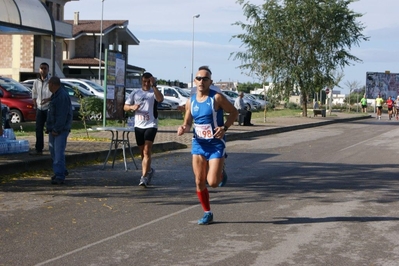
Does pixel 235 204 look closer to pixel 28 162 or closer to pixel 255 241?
pixel 255 241

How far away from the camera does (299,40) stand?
4409cm

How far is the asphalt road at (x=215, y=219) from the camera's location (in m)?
7.25

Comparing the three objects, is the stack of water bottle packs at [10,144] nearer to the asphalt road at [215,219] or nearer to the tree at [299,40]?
the asphalt road at [215,219]

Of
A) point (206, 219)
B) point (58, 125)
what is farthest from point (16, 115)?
point (206, 219)

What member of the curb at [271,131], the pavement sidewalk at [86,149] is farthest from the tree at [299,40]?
the pavement sidewalk at [86,149]

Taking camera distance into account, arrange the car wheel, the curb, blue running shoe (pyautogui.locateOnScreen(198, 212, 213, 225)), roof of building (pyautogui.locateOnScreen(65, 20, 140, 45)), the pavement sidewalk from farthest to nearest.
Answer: roof of building (pyautogui.locateOnScreen(65, 20, 140, 45)) → the curb → the car wheel → the pavement sidewalk → blue running shoe (pyautogui.locateOnScreen(198, 212, 213, 225))

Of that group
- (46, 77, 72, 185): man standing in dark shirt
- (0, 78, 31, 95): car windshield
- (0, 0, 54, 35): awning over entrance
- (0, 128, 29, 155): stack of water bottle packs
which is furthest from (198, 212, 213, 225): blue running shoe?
(0, 78, 31, 95): car windshield

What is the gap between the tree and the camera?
141 feet

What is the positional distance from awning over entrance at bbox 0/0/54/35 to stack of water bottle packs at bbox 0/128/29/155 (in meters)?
2.40

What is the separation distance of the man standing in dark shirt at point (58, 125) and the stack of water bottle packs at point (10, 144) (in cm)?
277

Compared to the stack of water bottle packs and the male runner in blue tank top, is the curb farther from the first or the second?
the male runner in blue tank top

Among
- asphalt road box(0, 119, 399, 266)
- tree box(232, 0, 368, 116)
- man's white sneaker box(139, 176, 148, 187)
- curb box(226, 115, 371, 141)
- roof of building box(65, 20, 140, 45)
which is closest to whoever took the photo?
asphalt road box(0, 119, 399, 266)

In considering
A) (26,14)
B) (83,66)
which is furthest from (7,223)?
(83,66)

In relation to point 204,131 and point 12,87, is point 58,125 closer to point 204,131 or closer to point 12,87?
point 204,131
